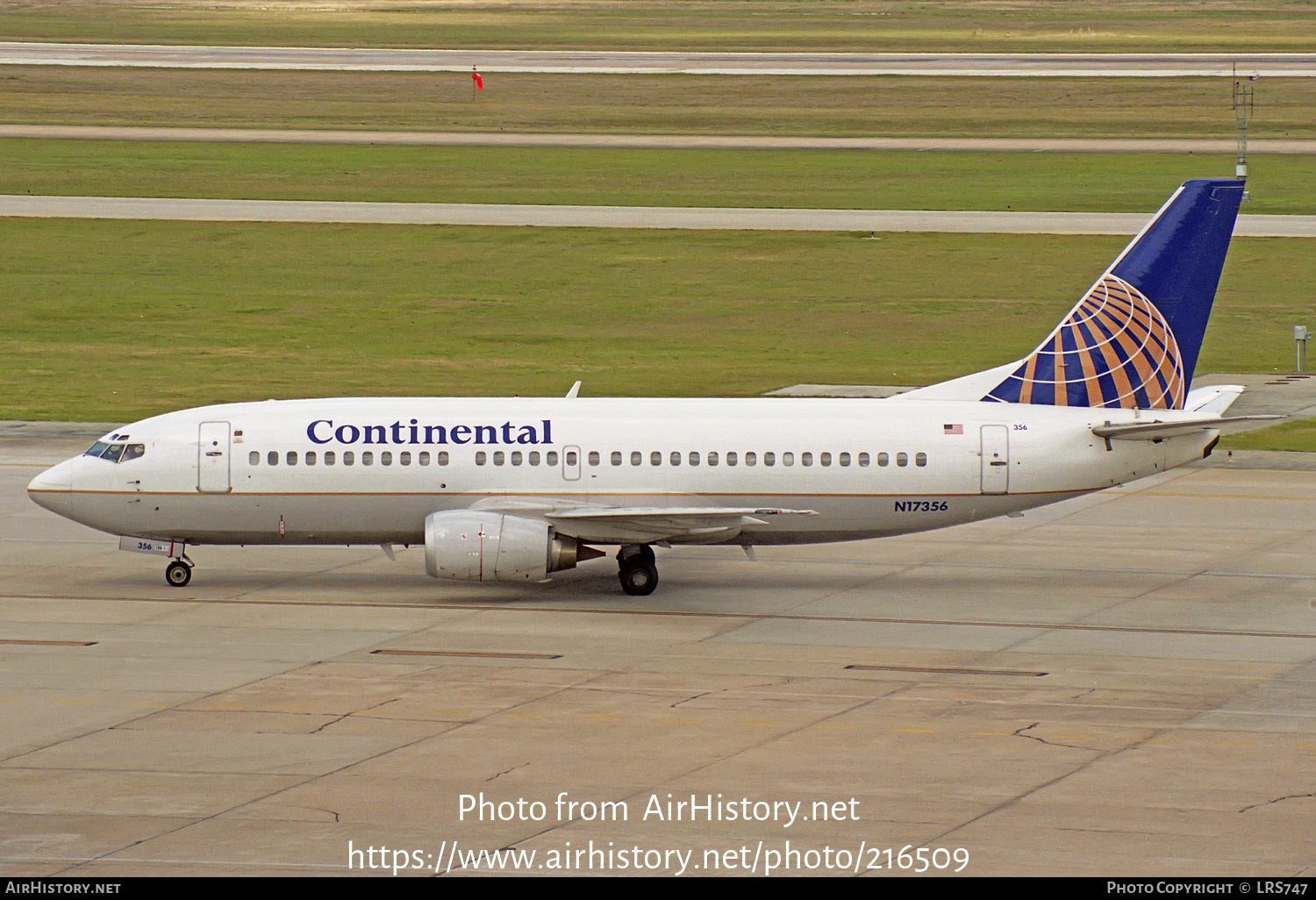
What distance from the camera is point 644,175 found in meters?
110

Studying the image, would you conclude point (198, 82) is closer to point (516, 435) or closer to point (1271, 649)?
point (516, 435)

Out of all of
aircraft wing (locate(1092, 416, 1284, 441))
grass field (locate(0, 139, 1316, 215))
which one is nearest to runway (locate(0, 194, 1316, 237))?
grass field (locate(0, 139, 1316, 215))

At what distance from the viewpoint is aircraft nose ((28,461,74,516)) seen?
133 ft

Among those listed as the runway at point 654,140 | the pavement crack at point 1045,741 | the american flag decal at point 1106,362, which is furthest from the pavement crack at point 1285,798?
the runway at point 654,140

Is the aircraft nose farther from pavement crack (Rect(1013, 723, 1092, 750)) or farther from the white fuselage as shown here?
pavement crack (Rect(1013, 723, 1092, 750))

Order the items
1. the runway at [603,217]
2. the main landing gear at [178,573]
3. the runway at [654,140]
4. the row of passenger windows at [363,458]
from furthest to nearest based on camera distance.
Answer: the runway at [654,140], the runway at [603,217], the main landing gear at [178,573], the row of passenger windows at [363,458]

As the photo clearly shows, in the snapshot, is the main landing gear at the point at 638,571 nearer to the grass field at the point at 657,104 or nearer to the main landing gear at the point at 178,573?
the main landing gear at the point at 178,573

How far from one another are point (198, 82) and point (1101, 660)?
419 feet

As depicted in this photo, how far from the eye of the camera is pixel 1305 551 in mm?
43906

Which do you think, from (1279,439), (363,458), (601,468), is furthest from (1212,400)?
(363,458)

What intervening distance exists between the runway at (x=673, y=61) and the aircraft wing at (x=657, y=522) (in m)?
121

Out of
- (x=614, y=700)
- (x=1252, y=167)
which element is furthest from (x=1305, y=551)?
(x=1252, y=167)

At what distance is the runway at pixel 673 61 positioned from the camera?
158875 millimetres

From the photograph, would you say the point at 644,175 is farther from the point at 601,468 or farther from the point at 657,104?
the point at 601,468
